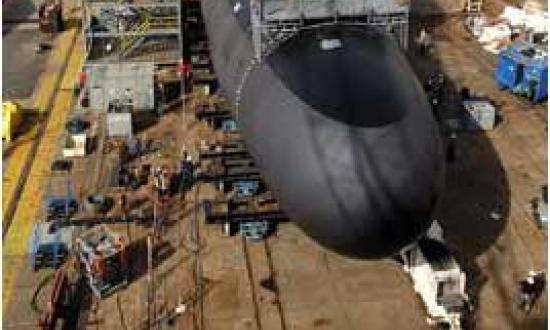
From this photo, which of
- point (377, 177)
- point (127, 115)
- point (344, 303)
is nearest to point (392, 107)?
point (377, 177)

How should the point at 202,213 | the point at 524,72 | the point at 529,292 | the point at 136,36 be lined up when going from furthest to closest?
1. the point at 136,36
2. the point at 524,72
3. the point at 202,213
4. the point at 529,292

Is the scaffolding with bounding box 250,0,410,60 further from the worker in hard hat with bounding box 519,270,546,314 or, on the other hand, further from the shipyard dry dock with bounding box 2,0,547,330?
the worker in hard hat with bounding box 519,270,546,314

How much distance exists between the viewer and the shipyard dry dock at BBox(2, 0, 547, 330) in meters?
20.2

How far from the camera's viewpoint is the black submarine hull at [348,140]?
56.9ft

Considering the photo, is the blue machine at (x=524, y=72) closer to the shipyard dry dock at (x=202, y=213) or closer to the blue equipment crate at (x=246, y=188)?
the shipyard dry dock at (x=202, y=213)

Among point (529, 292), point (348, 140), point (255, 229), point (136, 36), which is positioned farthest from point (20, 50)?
point (529, 292)

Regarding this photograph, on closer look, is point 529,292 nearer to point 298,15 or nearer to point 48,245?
point 298,15

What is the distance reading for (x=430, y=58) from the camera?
34.0m

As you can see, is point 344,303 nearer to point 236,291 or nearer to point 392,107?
point 236,291

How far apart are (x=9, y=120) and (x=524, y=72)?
19.0 m

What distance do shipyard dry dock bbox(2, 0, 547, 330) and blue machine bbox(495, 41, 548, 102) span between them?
404mm

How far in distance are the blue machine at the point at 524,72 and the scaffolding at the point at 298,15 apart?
1127 centimetres

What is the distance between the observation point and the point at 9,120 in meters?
28.5

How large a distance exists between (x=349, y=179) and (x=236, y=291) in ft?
17.4
